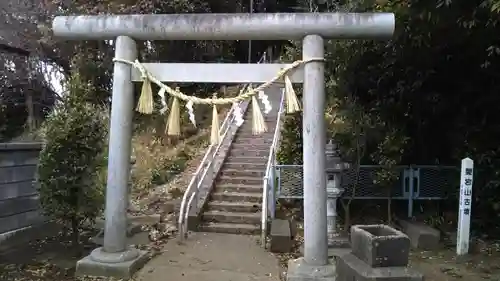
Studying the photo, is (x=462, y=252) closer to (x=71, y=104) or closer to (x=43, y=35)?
(x=71, y=104)

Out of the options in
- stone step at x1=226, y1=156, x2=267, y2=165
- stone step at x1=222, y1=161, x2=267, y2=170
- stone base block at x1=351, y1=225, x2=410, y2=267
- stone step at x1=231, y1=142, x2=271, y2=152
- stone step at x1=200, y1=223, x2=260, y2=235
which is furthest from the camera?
stone step at x1=231, y1=142, x2=271, y2=152

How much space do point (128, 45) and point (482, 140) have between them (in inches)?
274

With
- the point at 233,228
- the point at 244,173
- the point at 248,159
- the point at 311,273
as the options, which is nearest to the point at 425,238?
the point at 311,273

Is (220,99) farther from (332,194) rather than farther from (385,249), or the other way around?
(385,249)

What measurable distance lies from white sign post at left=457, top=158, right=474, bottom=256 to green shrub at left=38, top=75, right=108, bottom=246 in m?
5.79

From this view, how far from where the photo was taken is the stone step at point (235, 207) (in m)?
9.30

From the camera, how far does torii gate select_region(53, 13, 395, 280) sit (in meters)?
5.84

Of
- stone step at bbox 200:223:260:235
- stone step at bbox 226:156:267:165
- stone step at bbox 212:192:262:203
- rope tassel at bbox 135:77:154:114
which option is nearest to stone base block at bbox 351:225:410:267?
rope tassel at bbox 135:77:154:114

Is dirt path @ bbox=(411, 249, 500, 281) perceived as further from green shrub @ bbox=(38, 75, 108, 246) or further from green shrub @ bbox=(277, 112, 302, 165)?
green shrub @ bbox=(38, 75, 108, 246)

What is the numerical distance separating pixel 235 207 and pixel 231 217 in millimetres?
355

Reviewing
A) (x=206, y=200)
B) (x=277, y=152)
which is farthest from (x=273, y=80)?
(x=277, y=152)

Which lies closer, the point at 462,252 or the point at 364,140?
the point at 462,252

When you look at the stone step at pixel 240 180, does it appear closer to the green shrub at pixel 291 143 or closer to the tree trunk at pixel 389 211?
the green shrub at pixel 291 143

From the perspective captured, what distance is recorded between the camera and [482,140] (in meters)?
8.99
